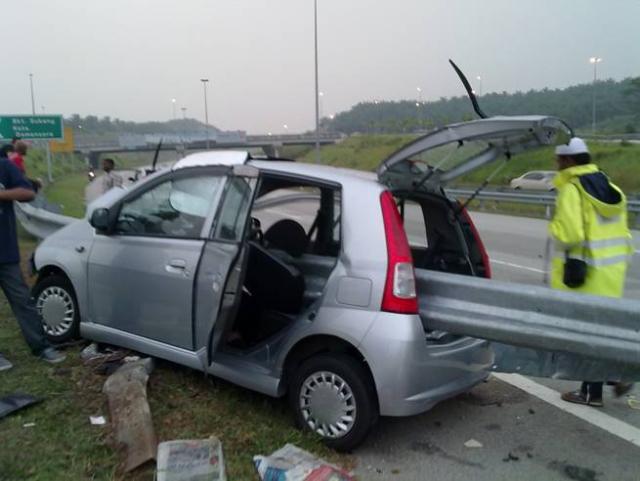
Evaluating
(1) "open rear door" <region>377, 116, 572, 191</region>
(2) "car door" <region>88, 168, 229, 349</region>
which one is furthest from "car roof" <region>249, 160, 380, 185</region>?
(2) "car door" <region>88, 168, 229, 349</region>

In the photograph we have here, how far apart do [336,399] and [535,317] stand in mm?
1234

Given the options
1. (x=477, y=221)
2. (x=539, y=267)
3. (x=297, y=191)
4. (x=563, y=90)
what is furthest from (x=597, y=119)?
(x=297, y=191)

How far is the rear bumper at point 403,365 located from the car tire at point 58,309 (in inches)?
109

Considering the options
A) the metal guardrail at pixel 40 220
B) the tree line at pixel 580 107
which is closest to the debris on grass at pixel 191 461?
the metal guardrail at pixel 40 220

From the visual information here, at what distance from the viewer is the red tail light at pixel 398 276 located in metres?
3.60

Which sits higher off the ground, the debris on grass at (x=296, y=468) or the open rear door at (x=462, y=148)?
the open rear door at (x=462, y=148)

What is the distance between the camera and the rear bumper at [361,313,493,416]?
11.7ft

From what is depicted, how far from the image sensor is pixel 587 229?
4.18 metres

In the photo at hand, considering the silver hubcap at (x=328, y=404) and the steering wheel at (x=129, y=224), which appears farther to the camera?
the steering wheel at (x=129, y=224)

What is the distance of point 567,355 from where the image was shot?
362cm

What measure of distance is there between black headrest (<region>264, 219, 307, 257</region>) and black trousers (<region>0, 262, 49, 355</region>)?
193 cm

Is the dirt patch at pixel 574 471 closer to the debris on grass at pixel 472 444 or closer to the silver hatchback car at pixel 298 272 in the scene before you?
the debris on grass at pixel 472 444

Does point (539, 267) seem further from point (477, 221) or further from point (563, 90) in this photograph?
point (563, 90)

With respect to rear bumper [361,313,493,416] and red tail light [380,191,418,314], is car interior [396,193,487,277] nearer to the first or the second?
red tail light [380,191,418,314]
